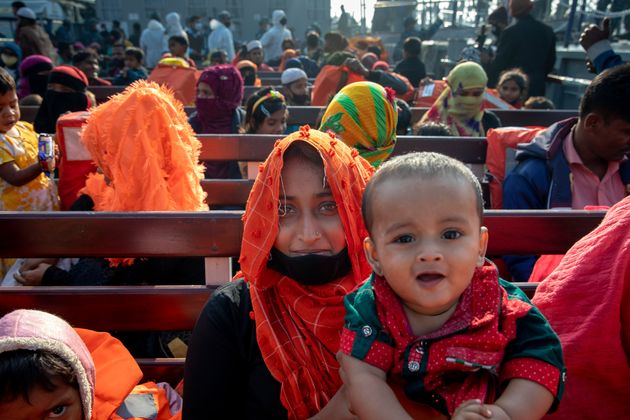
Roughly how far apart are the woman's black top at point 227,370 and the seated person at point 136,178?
1.09 meters

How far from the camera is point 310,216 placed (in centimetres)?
156

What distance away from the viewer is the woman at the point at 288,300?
152 cm

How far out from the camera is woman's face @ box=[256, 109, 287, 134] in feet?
14.8

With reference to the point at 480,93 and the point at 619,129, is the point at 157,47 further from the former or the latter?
Answer: the point at 619,129

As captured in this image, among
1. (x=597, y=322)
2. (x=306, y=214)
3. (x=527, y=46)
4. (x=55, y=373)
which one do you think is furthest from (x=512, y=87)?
(x=55, y=373)

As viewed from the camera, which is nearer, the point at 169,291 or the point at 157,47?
the point at 169,291

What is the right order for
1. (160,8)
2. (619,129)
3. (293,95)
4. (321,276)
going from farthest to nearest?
1. (160,8)
2. (293,95)
3. (619,129)
4. (321,276)

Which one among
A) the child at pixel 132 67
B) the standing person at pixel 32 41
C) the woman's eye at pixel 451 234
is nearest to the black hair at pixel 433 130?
the woman's eye at pixel 451 234

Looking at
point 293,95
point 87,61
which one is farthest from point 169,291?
point 87,61

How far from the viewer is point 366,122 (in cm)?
261

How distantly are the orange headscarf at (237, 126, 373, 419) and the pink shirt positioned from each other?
1636 mm

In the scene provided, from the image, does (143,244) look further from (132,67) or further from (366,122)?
(132,67)

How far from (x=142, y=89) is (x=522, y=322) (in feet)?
7.65

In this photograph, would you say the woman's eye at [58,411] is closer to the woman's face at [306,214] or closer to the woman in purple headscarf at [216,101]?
the woman's face at [306,214]
